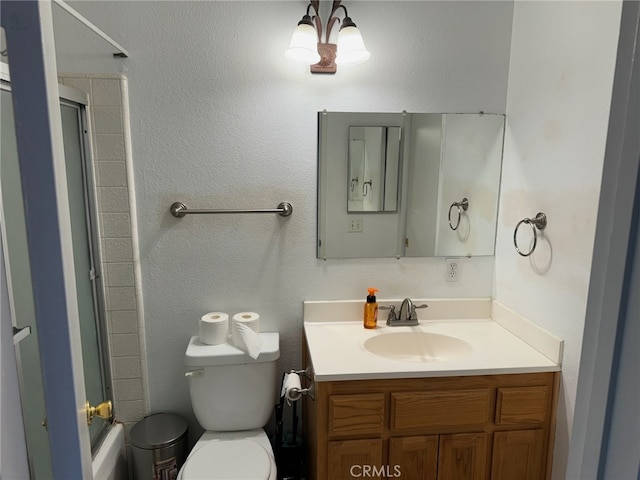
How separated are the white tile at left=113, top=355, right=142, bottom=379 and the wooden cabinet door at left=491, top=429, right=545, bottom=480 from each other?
1.51 metres

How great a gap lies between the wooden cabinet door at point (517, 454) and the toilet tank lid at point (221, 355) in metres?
0.93

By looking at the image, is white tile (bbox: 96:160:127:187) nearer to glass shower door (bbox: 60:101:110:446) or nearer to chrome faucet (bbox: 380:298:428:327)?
glass shower door (bbox: 60:101:110:446)

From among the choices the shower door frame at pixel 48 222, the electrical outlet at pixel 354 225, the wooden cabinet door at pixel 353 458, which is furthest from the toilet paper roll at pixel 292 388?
the shower door frame at pixel 48 222

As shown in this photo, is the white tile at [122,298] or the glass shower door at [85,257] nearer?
the glass shower door at [85,257]

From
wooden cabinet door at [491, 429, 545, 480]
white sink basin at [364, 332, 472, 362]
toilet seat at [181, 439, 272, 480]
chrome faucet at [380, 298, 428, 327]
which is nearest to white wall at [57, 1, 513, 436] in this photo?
chrome faucet at [380, 298, 428, 327]

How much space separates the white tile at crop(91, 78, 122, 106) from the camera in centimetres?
167

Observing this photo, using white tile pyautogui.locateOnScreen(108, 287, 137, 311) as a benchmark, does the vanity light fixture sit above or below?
above

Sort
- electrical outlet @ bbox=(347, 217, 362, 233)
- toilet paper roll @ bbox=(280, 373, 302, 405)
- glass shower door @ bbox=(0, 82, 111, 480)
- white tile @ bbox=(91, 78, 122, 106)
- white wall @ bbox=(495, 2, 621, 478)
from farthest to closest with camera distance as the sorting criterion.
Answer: electrical outlet @ bbox=(347, 217, 362, 233) < white tile @ bbox=(91, 78, 122, 106) < toilet paper roll @ bbox=(280, 373, 302, 405) < white wall @ bbox=(495, 2, 621, 478) < glass shower door @ bbox=(0, 82, 111, 480)

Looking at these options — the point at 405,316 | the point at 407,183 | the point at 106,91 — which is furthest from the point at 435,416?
the point at 106,91

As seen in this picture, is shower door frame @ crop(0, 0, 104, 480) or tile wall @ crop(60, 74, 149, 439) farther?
tile wall @ crop(60, 74, 149, 439)

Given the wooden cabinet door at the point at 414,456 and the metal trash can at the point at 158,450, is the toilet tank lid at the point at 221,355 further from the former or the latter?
the wooden cabinet door at the point at 414,456

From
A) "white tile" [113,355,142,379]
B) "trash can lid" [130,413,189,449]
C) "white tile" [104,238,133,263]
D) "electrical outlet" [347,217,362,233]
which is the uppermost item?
"electrical outlet" [347,217,362,233]

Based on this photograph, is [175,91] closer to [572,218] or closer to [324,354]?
[324,354]

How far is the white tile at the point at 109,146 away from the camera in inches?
67.2
